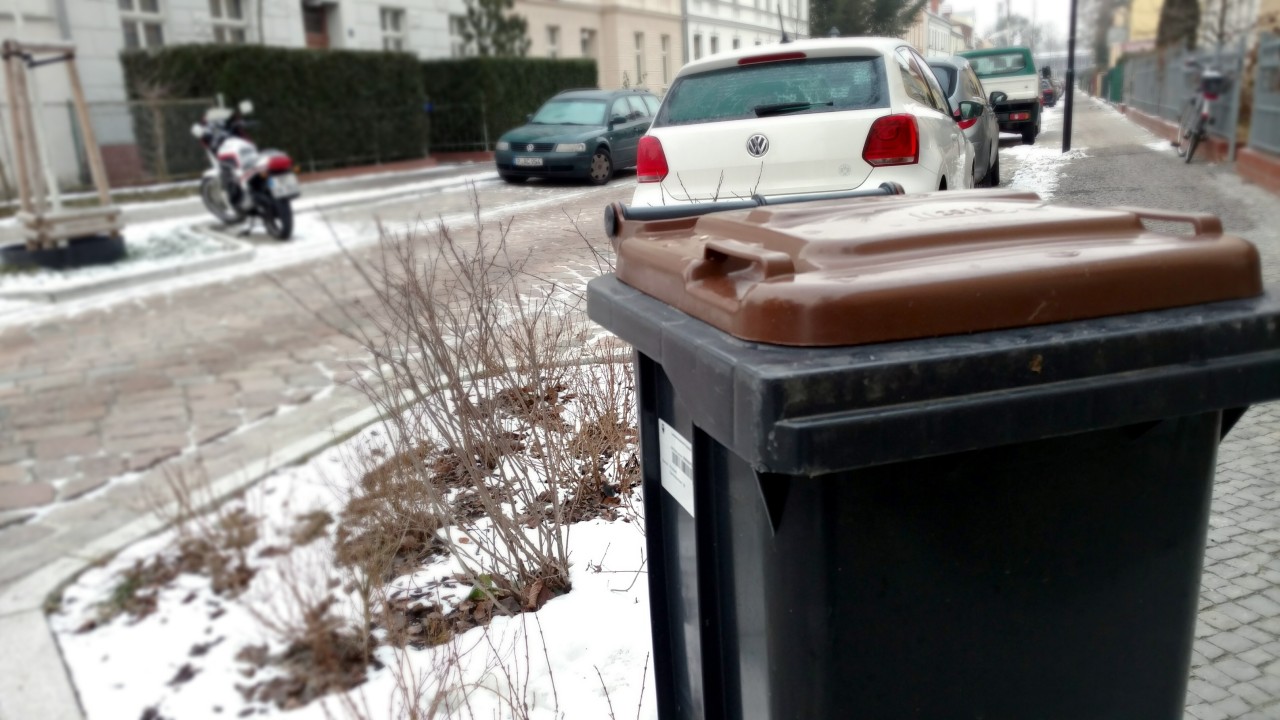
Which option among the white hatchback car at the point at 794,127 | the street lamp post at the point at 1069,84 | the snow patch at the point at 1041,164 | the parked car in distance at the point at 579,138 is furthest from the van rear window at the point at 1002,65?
the white hatchback car at the point at 794,127

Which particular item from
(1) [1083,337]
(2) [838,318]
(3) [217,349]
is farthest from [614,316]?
(3) [217,349]

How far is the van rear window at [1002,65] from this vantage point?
1827 cm

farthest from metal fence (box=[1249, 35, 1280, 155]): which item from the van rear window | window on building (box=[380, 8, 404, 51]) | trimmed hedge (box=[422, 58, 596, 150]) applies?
window on building (box=[380, 8, 404, 51])

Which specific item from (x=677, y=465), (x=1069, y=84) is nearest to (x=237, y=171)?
(x=677, y=465)

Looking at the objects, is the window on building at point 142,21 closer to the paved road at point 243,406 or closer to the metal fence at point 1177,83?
the paved road at point 243,406

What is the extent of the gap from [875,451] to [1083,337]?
31 cm

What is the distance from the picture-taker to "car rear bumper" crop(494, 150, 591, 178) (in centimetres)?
513

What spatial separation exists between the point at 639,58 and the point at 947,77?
11.8 feet

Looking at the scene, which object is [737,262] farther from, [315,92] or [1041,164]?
[1041,164]

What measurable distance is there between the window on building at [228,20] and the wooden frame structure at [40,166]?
13.8ft

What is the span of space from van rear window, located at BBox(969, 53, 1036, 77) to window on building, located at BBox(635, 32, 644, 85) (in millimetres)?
8845

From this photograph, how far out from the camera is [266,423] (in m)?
4.34

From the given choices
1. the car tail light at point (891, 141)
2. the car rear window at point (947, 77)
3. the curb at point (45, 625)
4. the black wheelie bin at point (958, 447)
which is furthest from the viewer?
the car rear window at point (947, 77)

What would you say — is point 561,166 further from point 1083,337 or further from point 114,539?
point 1083,337
